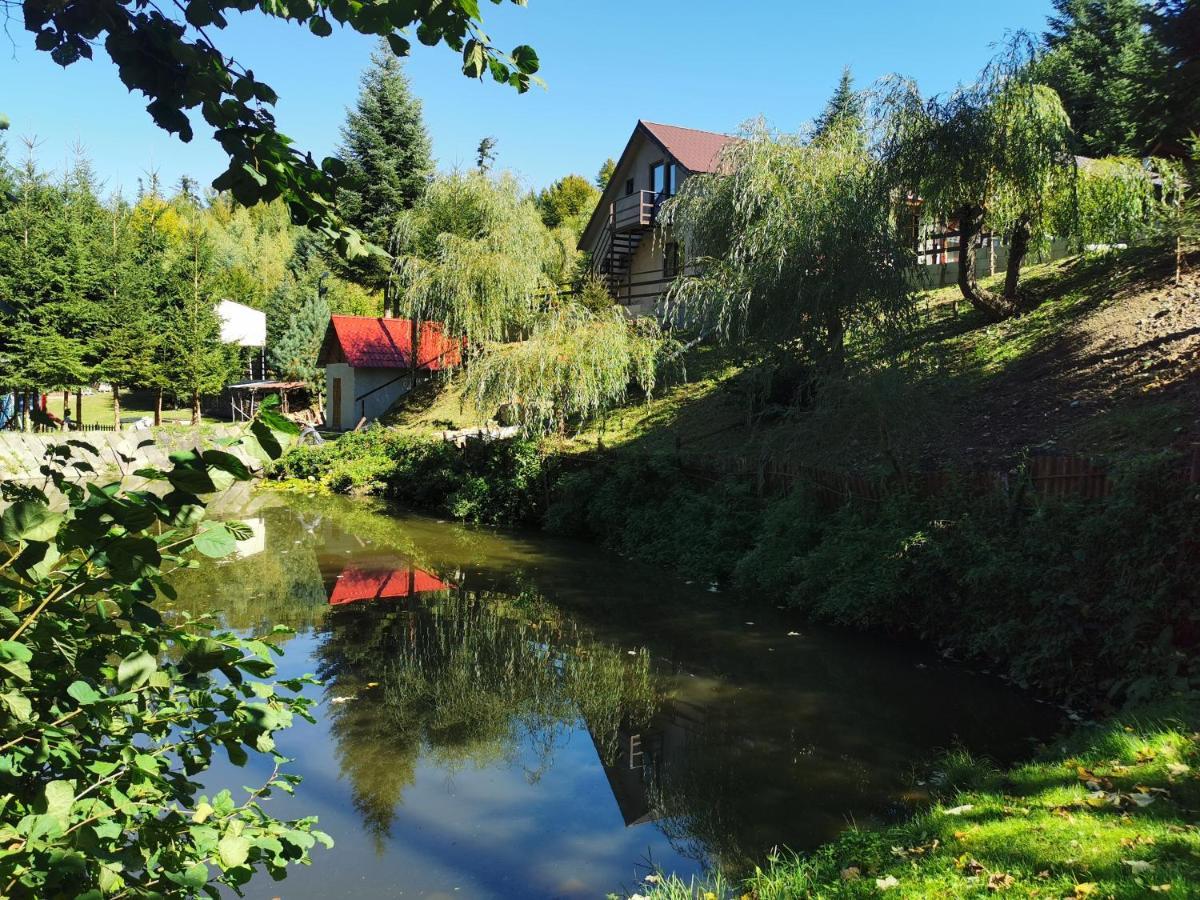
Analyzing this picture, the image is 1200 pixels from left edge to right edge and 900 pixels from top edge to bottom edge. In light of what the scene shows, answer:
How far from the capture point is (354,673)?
8938mm

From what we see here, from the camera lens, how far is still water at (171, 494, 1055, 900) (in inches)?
213

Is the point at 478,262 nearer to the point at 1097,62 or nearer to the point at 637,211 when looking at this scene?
the point at 637,211

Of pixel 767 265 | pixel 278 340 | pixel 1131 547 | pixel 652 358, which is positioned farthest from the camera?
pixel 278 340

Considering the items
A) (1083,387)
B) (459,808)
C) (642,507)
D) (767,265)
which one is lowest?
(459,808)

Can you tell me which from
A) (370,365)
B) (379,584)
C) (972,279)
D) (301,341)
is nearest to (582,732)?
(379,584)

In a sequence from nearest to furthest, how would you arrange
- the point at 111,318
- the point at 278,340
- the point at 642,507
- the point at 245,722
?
the point at 245,722
the point at 642,507
the point at 111,318
the point at 278,340

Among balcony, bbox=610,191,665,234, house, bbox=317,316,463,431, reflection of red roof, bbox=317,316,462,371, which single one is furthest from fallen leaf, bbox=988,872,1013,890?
house, bbox=317,316,463,431

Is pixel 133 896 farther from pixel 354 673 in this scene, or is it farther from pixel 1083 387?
pixel 1083 387

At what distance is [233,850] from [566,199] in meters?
72.0

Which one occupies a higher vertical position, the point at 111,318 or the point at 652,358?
the point at 111,318

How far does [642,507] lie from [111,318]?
28.2 metres

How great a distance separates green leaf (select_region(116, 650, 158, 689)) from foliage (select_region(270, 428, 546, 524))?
16.5 m

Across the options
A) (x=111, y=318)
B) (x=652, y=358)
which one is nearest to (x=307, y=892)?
(x=652, y=358)

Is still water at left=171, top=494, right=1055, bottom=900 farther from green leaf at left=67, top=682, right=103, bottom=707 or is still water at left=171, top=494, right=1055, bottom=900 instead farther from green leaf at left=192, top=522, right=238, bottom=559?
green leaf at left=192, top=522, right=238, bottom=559
